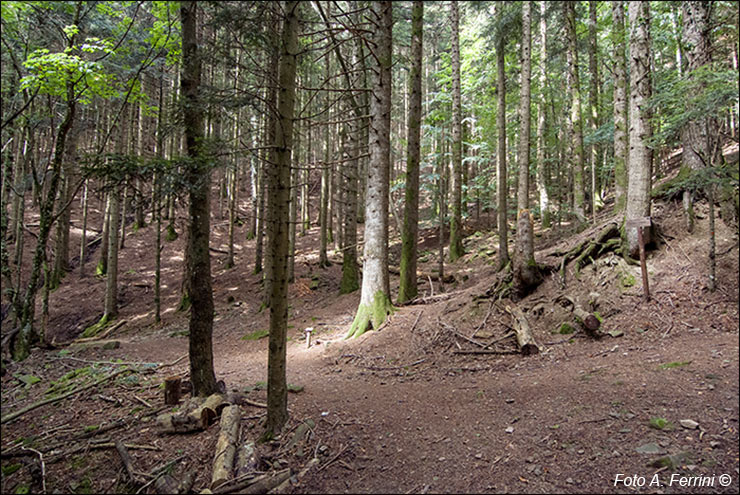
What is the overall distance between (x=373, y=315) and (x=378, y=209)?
269cm

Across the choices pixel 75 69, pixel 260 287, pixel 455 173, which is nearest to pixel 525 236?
pixel 455 173

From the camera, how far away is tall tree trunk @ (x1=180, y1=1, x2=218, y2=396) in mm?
5288

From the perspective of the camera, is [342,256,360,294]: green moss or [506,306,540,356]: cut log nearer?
[506,306,540,356]: cut log

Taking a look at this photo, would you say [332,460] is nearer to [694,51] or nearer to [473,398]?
[473,398]

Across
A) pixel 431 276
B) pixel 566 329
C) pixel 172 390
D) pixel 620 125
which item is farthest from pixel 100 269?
pixel 620 125

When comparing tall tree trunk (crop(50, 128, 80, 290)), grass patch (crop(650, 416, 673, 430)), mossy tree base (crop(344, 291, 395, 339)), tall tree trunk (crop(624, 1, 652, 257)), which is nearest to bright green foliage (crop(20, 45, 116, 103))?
mossy tree base (crop(344, 291, 395, 339))

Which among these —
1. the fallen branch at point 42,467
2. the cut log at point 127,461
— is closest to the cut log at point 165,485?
the cut log at point 127,461

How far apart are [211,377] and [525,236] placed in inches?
280

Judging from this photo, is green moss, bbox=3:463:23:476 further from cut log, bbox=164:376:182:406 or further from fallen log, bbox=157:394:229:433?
cut log, bbox=164:376:182:406

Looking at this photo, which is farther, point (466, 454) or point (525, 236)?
point (525, 236)

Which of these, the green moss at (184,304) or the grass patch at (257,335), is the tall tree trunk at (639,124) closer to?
the grass patch at (257,335)

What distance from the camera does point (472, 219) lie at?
2405cm

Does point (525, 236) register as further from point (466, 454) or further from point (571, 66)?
point (571, 66)

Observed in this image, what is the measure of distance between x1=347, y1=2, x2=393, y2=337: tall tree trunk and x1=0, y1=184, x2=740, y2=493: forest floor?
0.57 m
